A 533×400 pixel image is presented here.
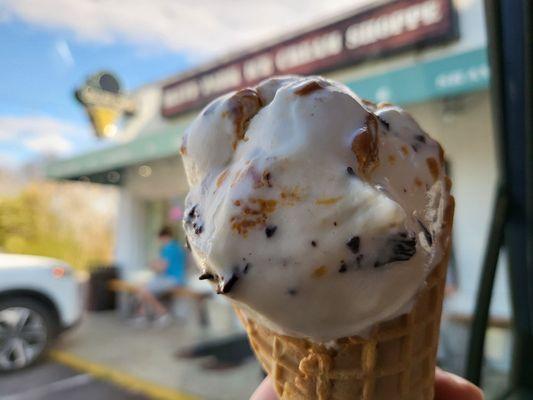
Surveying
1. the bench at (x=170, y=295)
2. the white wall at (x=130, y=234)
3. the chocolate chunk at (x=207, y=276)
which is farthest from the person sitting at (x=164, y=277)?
the chocolate chunk at (x=207, y=276)

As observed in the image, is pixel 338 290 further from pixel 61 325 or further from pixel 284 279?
pixel 61 325

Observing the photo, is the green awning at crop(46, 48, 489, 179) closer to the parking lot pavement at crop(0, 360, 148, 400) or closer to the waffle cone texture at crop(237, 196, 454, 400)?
the parking lot pavement at crop(0, 360, 148, 400)

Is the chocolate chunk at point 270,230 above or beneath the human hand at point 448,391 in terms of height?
above

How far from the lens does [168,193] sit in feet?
23.0

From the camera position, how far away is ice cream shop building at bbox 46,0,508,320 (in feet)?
11.9

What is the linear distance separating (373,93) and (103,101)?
143 inches

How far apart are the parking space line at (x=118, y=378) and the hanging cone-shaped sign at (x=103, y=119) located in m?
2.82

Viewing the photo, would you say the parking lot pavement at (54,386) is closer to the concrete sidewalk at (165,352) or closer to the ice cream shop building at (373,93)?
the concrete sidewalk at (165,352)

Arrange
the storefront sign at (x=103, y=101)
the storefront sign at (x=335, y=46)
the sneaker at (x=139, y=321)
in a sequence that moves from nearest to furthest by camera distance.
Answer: the storefront sign at (x=335, y=46) < the storefront sign at (x=103, y=101) < the sneaker at (x=139, y=321)

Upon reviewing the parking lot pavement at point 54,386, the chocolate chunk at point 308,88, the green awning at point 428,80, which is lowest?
the parking lot pavement at point 54,386

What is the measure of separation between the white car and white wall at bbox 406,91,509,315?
11.1 feet

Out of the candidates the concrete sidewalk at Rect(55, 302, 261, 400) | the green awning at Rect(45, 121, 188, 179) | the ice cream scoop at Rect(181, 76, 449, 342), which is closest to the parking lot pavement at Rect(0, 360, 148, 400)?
the concrete sidewalk at Rect(55, 302, 261, 400)

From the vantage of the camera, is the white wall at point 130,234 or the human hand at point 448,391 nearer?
the human hand at point 448,391

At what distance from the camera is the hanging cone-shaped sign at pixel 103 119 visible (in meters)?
5.65
